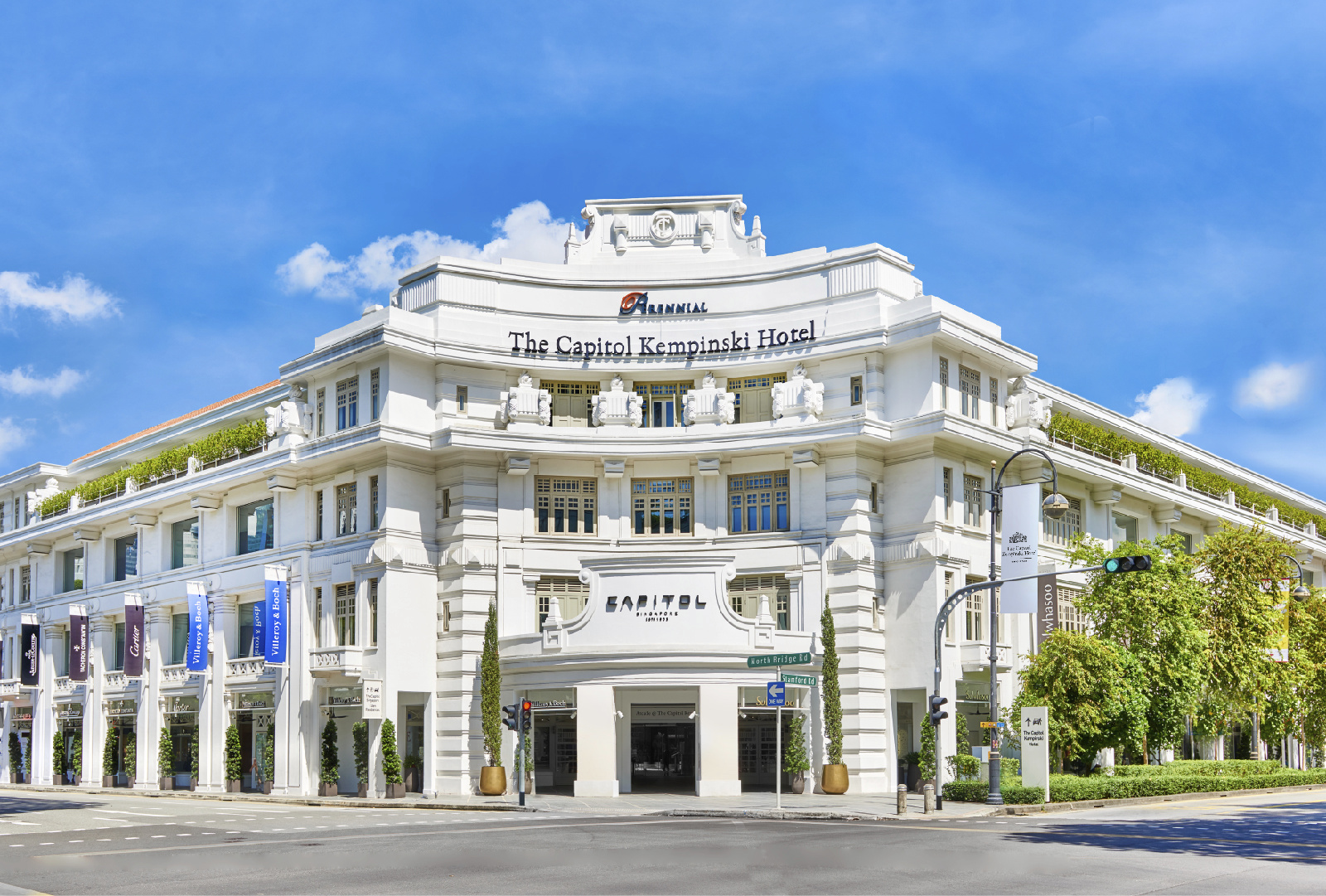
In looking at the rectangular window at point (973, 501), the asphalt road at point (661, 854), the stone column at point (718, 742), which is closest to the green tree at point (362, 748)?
the asphalt road at point (661, 854)

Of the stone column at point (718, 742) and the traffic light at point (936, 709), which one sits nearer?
the traffic light at point (936, 709)

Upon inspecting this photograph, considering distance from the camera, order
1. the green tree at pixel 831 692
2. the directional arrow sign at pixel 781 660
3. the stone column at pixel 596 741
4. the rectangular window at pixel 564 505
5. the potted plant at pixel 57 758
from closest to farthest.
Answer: the directional arrow sign at pixel 781 660 → the stone column at pixel 596 741 → the green tree at pixel 831 692 → the rectangular window at pixel 564 505 → the potted plant at pixel 57 758

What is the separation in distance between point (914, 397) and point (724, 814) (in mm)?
18106

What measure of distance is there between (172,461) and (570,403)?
19.6 metres

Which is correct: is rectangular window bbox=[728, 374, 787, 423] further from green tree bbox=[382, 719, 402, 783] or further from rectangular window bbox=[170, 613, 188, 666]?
rectangular window bbox=[170, 613, 188, 666]

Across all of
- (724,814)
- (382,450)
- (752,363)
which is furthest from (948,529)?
(382,450)

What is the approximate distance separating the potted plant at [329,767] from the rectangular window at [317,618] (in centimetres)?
315

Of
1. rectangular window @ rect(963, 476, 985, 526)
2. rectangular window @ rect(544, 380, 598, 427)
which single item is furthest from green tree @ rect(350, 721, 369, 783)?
rectangular window @ rect(963, 476, 985, 526)

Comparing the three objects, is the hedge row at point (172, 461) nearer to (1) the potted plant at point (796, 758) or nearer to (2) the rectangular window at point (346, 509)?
(2) the rectangular window at point (346, 509)

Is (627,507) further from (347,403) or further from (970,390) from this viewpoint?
(970,390)

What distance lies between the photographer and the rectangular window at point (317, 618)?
50.0m

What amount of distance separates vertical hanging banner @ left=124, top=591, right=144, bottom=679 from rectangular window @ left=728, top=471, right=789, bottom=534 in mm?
26495

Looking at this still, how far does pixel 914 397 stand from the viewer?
48.2 m

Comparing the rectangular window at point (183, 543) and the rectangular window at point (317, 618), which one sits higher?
the rectangular window at point (183, 543)
